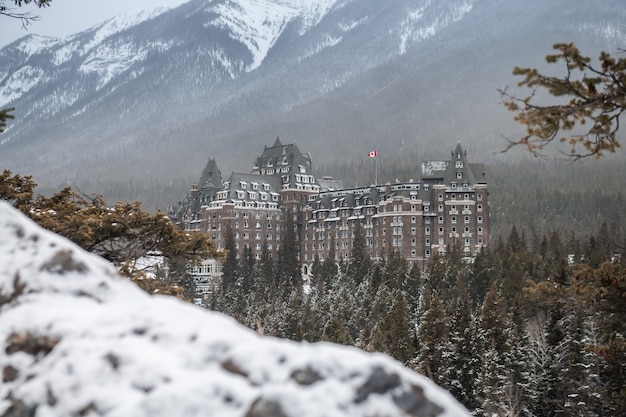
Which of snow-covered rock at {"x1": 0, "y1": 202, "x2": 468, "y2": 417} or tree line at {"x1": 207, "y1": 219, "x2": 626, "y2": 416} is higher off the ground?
snow-covered rock at {"x1": 0, "y1": 202, "x2": 468, "y2": 417}

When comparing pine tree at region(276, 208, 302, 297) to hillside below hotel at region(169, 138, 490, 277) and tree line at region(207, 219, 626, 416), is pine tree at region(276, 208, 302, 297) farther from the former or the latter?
hillside below hotel at region(169, 138, 490, 277)

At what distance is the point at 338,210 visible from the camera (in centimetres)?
10769

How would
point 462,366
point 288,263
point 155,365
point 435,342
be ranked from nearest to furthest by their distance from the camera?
point 155,365 < point 462,366 < point 435,342 < point 288,263

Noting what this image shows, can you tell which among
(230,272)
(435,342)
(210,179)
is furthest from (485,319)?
(210,179)

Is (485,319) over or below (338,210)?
below

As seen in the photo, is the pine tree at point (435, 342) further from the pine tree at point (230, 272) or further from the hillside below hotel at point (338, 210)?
the pine tree at point (230, 272)

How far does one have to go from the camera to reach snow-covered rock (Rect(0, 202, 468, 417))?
279 centimetres

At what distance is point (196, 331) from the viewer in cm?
316

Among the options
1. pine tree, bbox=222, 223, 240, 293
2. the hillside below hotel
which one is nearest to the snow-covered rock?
the hillside below hotel

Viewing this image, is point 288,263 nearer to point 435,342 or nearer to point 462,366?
point 435,342

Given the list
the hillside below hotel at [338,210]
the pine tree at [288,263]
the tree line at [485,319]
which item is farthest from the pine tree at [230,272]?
the hillside below hotel at [338,210]

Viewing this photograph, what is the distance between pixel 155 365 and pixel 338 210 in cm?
10477

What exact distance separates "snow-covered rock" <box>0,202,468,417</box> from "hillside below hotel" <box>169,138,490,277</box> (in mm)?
80311

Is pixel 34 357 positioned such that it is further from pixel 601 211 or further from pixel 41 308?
pixel 601 211
